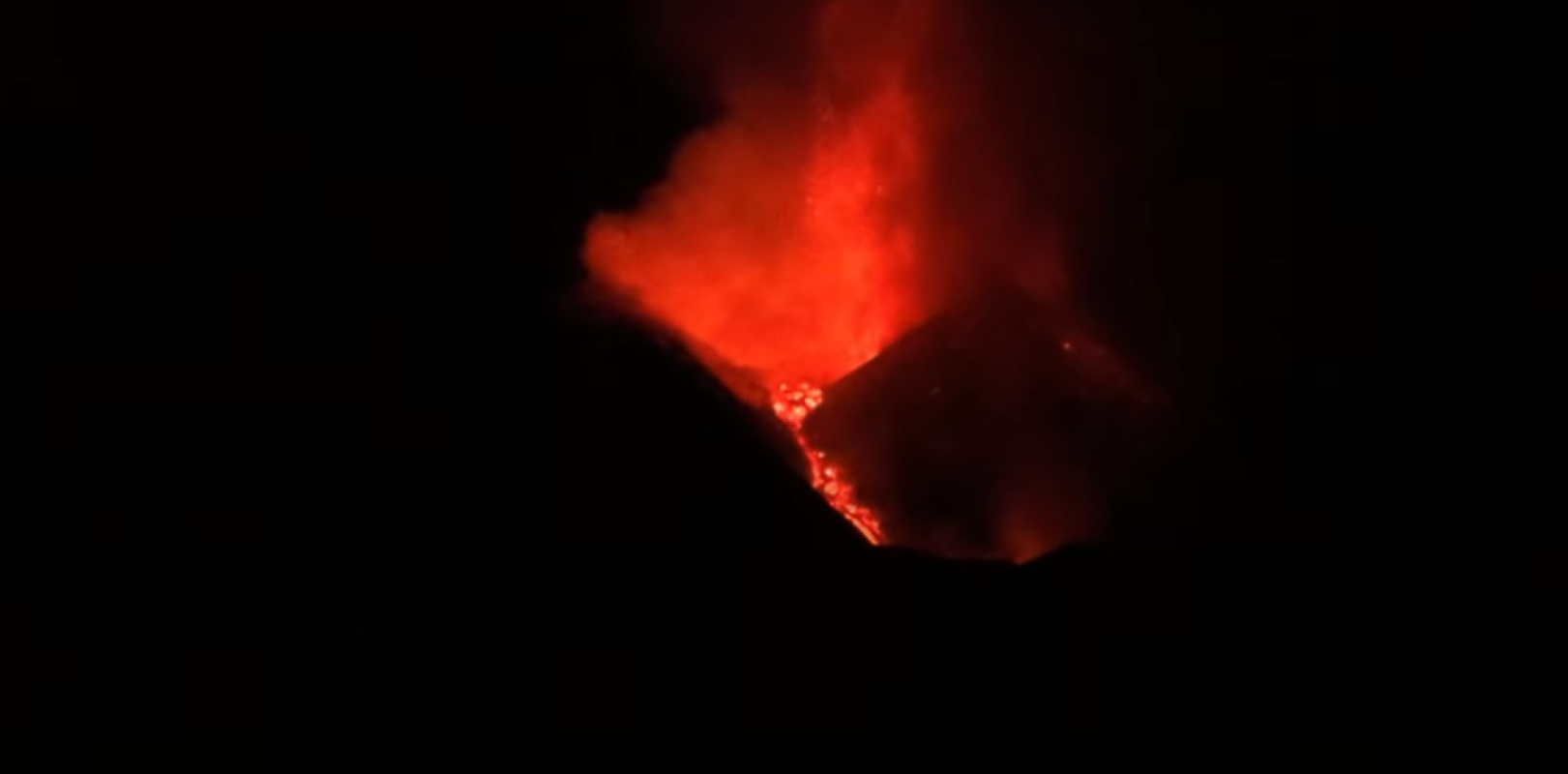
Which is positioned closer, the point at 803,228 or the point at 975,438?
the point at 975,438

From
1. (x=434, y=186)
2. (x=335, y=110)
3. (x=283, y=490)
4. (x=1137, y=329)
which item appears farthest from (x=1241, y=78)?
(x=283, y=490)

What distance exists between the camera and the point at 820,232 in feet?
11.9

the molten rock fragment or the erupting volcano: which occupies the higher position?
the erupting volcano

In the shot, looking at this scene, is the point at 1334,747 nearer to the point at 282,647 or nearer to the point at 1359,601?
the point at 1359,601

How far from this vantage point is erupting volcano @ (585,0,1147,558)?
3467mm

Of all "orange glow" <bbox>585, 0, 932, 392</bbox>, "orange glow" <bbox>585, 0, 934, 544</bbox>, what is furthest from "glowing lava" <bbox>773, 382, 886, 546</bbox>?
"orange glow" <bbox>585, 0, 932, 392</bbox>

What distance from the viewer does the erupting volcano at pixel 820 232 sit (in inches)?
136

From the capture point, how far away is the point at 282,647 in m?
3.42

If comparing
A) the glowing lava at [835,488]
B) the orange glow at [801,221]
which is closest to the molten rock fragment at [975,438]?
the glowing lava at [835,488]

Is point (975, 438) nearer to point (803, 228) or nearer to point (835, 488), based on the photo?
point (835, 488)

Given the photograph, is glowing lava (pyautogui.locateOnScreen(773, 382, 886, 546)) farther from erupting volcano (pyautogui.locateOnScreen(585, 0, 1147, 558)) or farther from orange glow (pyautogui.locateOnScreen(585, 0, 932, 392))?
orange glow (pyautogui.locateOnScreen(585, 0, 932, 392))

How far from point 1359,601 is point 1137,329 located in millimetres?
1040

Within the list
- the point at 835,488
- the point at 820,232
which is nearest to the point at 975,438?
the point at 835,488

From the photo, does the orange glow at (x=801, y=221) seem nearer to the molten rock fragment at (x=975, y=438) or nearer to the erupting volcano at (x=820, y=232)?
the erupting volcano at (x=820, y=232)
